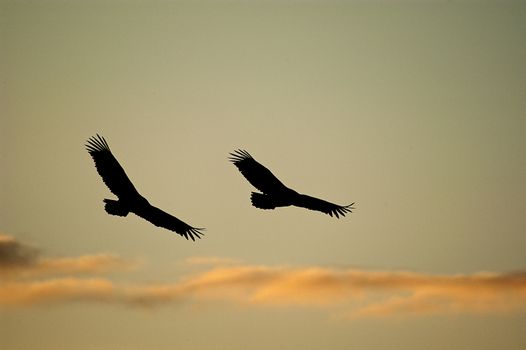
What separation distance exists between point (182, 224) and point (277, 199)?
245 cm

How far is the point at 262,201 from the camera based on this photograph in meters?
48.0

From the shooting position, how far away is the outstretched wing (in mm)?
47250

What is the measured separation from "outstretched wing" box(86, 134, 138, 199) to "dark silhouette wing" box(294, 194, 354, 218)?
4111mm

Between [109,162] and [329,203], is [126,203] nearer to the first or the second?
[109,162]

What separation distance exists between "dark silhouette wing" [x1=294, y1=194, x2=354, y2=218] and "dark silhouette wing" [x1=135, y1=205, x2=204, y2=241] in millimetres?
2592

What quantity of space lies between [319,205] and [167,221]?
12.2 ft

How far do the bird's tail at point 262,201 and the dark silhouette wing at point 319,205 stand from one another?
29.6 inches

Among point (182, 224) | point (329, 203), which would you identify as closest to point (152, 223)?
point (182, 224)

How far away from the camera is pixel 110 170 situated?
4741 centimetres

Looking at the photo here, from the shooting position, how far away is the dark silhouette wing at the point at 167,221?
48.3 metres

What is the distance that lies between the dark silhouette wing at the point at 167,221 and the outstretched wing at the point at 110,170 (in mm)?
969

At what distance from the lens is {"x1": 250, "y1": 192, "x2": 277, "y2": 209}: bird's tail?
47.9m

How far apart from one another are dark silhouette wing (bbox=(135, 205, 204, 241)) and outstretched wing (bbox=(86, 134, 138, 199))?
38.1 inches

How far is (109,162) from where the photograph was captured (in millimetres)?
47438
